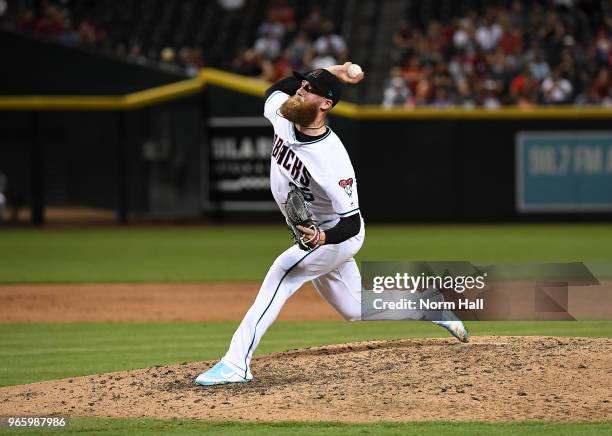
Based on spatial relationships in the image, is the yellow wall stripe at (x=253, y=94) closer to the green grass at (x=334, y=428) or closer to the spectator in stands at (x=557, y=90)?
the spectator in stands at (x=557, y=90)

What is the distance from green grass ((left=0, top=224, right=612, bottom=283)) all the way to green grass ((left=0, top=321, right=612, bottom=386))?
3.76 metres

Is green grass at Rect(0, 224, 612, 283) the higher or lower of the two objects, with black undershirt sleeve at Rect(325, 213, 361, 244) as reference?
lower

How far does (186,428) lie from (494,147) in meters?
15.5

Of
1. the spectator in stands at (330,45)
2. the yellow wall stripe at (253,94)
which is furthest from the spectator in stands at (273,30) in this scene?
the yellow wall stripe at (253,94)

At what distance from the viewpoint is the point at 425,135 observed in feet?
67.2

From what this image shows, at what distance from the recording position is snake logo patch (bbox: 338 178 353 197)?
20.2 feet

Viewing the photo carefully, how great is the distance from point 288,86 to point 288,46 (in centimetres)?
1717

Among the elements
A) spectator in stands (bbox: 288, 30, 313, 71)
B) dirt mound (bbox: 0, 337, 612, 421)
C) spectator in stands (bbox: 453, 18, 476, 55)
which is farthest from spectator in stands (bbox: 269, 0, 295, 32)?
dirt mound (bbox: 0, 337, 612, 421)

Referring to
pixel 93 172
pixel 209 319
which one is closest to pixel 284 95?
pixel 209 319

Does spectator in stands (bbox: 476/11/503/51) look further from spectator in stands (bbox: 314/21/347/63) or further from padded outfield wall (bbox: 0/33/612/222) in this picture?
spectator in stands (bbox: 314/21/347/63)

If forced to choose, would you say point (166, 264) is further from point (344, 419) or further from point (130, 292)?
point (344, 419)

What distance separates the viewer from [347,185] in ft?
Result: 20.3

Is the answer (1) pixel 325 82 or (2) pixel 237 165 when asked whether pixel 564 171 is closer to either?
(2) pixel 237 165

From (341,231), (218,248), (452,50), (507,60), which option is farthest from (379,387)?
(452,50)
